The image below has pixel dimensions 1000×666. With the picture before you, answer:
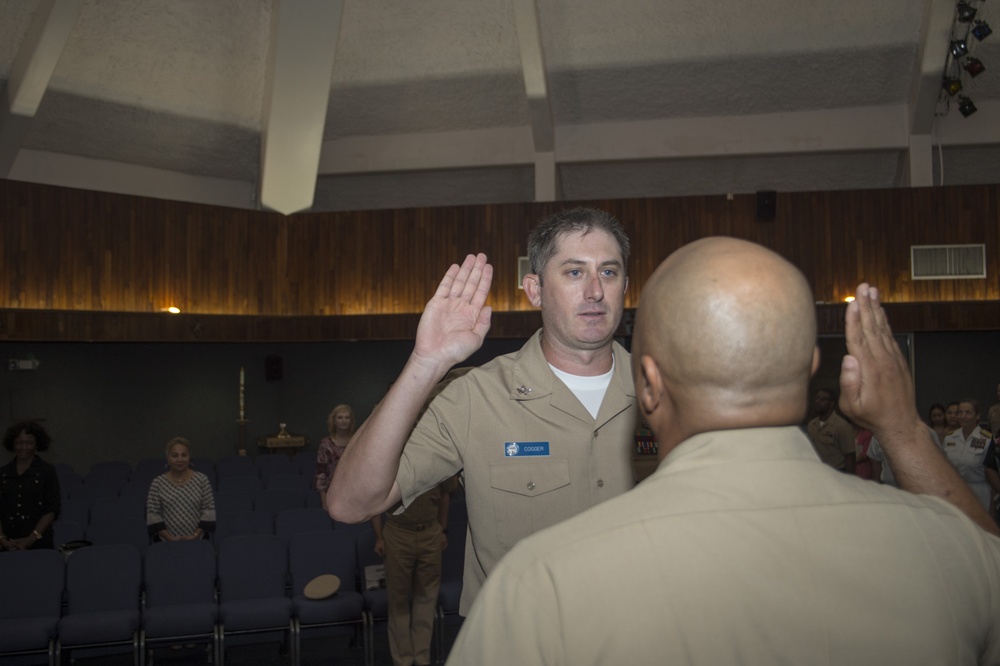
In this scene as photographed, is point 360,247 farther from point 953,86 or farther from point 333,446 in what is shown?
point 953,86

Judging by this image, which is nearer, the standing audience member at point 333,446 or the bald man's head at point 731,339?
the bald man's head at point 731,339

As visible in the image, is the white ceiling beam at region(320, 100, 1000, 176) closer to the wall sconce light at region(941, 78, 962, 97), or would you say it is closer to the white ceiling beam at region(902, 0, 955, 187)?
the white ceiling beam at region(902, 0, 955, 187)

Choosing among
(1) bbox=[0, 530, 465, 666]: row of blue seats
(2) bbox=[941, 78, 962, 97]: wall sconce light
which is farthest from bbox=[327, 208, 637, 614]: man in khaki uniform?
(2) bbox=[941, 78, 962, 97]: wall sconce light

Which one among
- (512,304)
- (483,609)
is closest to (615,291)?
(483,609)

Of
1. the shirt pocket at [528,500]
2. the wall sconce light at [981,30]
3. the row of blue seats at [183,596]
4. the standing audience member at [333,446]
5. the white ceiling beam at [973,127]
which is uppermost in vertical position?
the wall sconce light at [981,30]

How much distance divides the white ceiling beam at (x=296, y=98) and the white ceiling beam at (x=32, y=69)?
2.48 meters

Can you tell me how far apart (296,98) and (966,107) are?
910cm

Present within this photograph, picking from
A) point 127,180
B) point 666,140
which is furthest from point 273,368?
point 666,140

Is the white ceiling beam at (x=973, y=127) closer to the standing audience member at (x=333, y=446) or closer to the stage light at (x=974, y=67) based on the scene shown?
the stage light at (x=974, y=67)

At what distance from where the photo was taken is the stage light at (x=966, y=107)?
11.6m

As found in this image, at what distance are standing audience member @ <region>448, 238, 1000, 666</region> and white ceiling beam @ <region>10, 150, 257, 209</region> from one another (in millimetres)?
13038

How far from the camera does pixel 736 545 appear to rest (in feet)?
3.32

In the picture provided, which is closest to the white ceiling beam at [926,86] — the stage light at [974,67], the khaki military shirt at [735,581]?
the stage light at [974,67]

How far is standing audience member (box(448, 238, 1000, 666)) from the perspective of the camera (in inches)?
39.0
